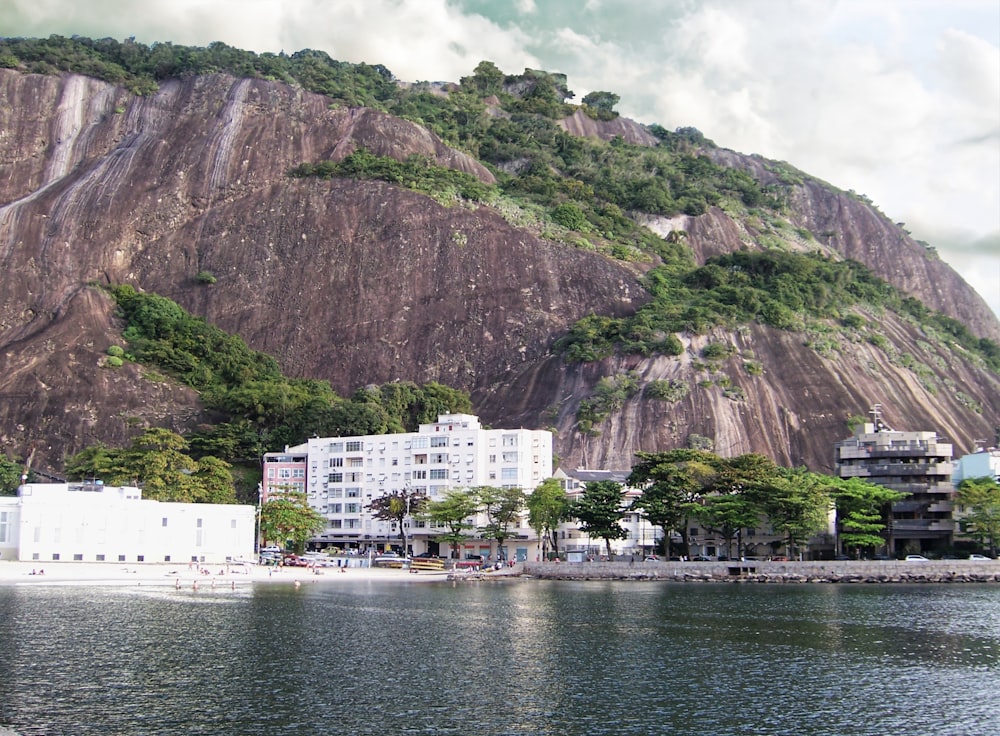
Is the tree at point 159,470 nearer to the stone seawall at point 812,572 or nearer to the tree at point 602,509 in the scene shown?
the tree at point 602,509

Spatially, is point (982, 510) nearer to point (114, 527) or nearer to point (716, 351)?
point (716, 351)

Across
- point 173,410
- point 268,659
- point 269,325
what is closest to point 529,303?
point 269,325

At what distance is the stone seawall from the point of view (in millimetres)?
83812

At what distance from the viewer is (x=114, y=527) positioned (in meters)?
82.1

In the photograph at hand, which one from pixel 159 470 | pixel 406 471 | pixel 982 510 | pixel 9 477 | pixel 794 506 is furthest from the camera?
pixel 406 471

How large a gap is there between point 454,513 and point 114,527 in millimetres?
28456

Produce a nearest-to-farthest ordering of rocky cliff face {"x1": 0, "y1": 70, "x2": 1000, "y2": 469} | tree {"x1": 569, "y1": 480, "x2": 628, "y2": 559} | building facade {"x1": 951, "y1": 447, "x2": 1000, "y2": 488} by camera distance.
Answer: tree {"x1": 569, "y1": 480, "x2": 628, "y2": 559} < building facade {"x1": 951, "y1": 447, "x2": 1000, "y2": 488} < rocky cliff face {"x1": 0, "y1": 70, "x2": 1000, "y2": 469}

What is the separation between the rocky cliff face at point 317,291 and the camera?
117 m

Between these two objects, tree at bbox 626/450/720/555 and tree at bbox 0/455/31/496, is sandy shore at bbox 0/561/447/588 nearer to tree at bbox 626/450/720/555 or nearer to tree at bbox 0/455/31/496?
tree at bbox 626/450/720/555

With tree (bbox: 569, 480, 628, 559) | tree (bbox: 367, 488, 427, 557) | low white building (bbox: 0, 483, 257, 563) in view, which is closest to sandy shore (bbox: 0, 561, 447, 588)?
low white building (bbox: 0, 483, 257, 563)

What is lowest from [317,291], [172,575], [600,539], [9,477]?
[172,575]

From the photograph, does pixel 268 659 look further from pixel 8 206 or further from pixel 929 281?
pixel 929 281

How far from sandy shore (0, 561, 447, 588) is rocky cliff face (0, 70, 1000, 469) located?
3293 centimetres

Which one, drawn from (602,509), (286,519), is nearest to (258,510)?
(286,519)
